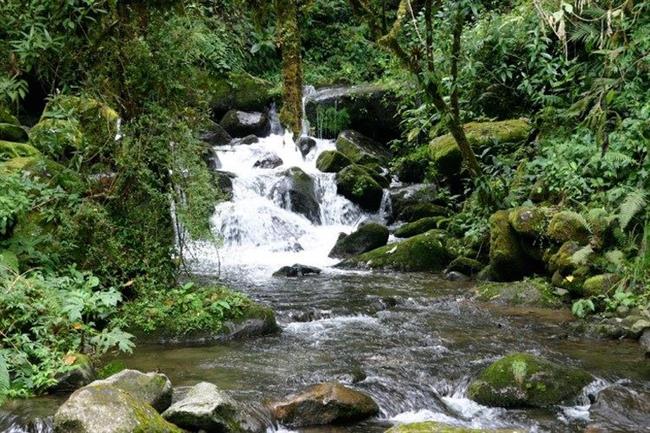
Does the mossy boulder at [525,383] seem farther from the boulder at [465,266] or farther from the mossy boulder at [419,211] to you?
the mossy boulder at [419,211]

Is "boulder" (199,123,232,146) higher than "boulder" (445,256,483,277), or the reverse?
"boulder" (199,123,232,146)

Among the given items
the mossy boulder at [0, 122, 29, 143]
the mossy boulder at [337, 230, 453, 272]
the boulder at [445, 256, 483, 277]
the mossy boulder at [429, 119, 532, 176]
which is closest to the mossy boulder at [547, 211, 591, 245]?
the boulder at [445, 256, 483, 277]

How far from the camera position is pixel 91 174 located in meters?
7.57

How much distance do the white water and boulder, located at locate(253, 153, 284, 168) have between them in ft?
0.62

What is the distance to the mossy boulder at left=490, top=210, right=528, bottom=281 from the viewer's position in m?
10.0

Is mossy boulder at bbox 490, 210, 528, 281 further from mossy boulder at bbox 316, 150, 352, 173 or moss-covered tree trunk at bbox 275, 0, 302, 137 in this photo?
mossy boulder at bbox 316, 150, 352, 173

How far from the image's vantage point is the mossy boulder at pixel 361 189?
15617 mm

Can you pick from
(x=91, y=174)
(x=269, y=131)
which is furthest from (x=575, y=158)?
(x=269, y=131)

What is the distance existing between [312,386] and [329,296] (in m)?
4.15

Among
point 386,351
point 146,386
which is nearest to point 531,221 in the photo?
point 386,351

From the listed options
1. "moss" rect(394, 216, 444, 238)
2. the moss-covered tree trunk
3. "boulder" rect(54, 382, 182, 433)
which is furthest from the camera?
"moss" rect(394, 216, 444, 238)

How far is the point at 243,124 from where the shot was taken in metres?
19.3

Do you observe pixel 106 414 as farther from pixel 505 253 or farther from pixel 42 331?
pixel 505 253

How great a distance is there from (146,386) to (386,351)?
284 centimetres
